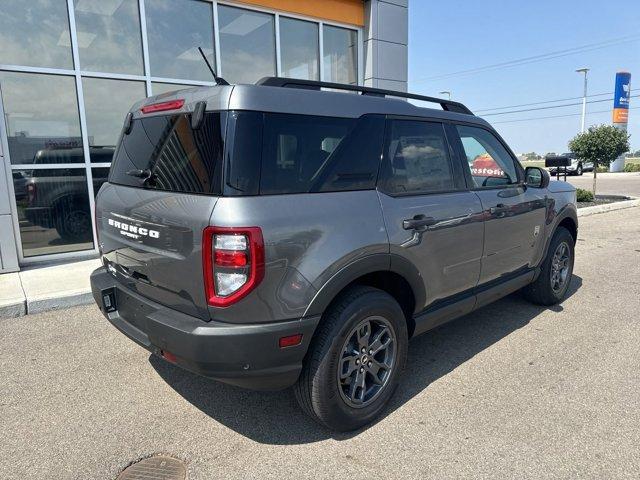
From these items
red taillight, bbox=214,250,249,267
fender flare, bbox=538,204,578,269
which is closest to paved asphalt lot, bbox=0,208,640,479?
fender flare, bbox=538,204,578,269

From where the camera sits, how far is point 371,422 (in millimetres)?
2789

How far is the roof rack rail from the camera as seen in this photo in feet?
8.76

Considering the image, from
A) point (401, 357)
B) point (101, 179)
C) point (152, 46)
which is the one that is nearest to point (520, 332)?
point (401, 357)

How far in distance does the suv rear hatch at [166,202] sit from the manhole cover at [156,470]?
821 millimetres

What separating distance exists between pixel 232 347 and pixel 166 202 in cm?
85

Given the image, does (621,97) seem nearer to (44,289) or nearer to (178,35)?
(178,35)

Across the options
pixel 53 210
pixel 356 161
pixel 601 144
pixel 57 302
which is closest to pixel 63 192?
pixel 53 210

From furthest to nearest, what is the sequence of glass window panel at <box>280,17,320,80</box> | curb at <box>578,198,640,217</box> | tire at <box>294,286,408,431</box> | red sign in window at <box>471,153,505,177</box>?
curb at <box>578,198,640,217</box> → glass window panel at <box>280,17,320,80</box> → red sign in window at <box>471,153,505,177</box> → tire at <box>294,286,408,431</box>

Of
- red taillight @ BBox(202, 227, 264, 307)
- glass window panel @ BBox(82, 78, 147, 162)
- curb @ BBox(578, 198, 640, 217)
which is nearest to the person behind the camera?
red taillight @ BBox(202, 227, 264, 307)

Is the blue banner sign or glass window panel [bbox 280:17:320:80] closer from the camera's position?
glass window panel [bbox 280:17:320:80]

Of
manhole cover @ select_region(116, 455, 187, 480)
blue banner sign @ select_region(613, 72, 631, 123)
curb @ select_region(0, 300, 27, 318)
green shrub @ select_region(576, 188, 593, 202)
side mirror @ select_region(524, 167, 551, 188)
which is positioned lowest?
manhole cover @ select_region(116, 455, 187, 480)

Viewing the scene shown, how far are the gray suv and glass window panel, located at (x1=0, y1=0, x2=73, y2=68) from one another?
441 centimetres

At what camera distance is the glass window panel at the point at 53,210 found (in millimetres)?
6367

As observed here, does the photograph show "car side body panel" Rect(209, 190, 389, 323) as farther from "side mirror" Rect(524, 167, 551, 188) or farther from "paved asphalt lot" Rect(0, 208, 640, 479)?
"side mirror" Rect(524, 167, 551, 188)
